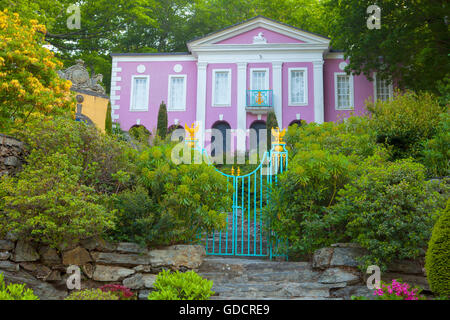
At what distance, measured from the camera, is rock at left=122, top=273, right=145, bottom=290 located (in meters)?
5.48

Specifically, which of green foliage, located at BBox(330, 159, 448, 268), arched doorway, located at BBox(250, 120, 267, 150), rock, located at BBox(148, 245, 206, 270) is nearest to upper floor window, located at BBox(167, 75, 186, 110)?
arched doorway, located at BBox(250, 120, 267, 150)

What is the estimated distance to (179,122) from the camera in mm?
20969

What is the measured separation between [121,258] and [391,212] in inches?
151

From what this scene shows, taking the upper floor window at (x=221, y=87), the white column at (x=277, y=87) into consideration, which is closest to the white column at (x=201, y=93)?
the upper floor window at (x=221, y=87)

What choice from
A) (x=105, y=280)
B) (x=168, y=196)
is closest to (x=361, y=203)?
(x=168, y=196)

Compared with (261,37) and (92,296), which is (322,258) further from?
(261,37)

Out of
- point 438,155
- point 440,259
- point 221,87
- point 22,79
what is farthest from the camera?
point 221,87

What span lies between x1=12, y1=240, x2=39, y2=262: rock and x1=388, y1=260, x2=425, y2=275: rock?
16.0 feet

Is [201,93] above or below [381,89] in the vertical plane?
below

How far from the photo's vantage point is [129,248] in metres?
5.82

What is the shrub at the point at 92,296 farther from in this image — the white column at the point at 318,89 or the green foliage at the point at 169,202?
the white column at the point at 318,89

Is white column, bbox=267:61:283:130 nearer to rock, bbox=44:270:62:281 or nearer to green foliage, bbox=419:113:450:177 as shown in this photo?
green foliage, bbox=419:113:450:177

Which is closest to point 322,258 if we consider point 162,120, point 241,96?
point 162,120

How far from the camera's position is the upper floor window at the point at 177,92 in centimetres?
2133
